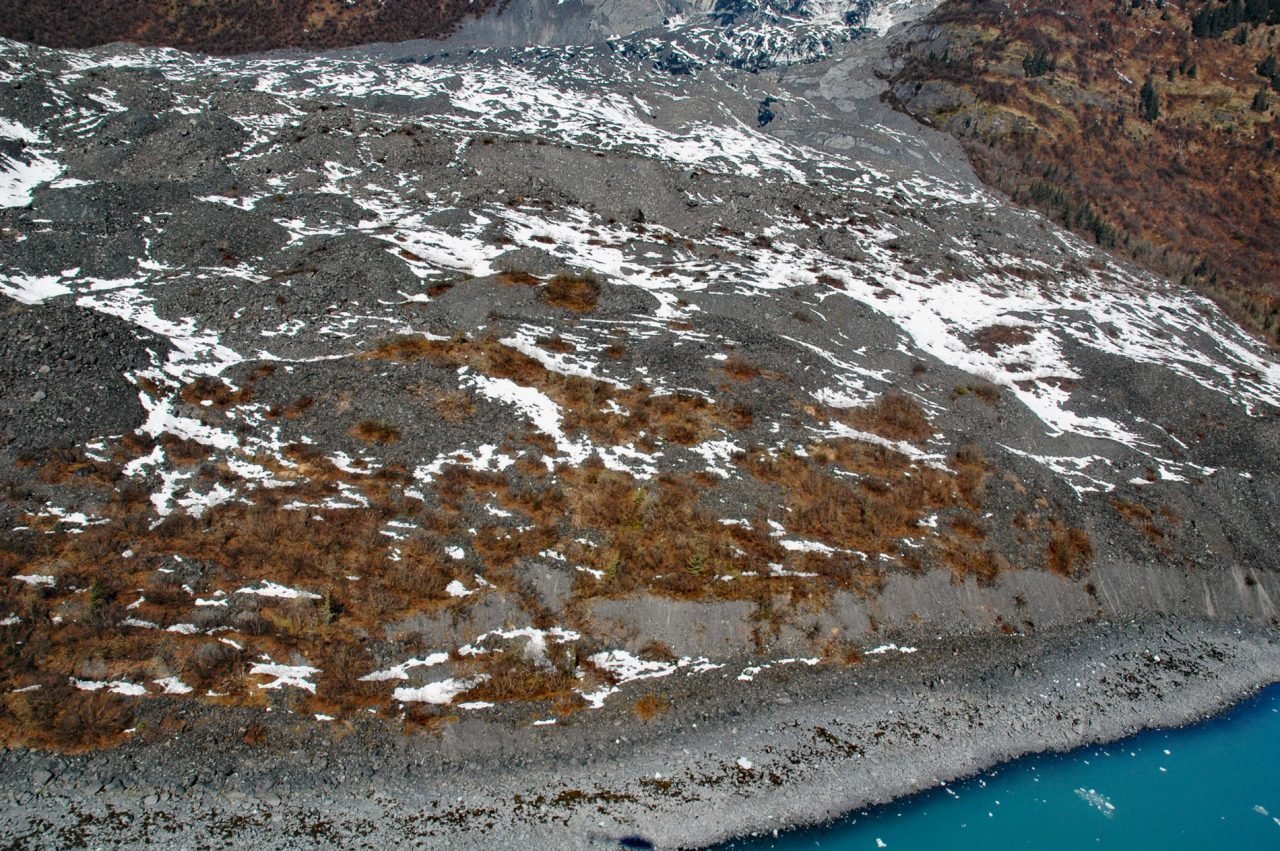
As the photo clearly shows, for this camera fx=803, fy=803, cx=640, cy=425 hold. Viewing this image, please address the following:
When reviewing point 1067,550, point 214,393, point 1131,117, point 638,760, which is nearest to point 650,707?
point 638,760

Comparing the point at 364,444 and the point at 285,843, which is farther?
the point at 364,444

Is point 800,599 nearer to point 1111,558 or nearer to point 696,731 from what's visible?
point 696,731

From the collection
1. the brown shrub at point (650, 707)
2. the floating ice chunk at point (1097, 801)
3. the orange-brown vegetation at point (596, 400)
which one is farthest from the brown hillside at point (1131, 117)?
the brown shrub at point (650, 707)

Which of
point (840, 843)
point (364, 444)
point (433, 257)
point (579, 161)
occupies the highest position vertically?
point (579, 161)

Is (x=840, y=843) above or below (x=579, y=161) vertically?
below

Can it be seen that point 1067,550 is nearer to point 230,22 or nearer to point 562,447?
point 562,447

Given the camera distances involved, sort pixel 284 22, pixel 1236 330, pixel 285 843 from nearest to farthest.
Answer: pixel 285 843 < pixel 1236 330 < pixel 284 22

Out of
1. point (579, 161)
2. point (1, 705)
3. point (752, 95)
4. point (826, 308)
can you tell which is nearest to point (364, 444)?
point (1, 705)
